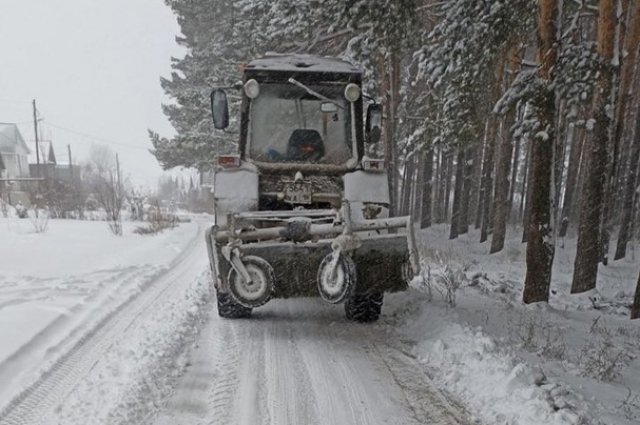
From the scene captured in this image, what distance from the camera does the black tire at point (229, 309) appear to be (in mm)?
5336

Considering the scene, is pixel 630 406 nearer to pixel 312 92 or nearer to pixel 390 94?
pixel 312 92

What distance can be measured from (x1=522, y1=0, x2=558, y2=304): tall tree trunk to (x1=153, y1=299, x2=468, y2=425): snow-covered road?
3.13 m

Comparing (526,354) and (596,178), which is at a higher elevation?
(596,178)

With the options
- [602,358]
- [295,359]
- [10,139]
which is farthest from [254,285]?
[10,139]

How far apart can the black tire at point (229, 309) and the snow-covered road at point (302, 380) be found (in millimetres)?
94

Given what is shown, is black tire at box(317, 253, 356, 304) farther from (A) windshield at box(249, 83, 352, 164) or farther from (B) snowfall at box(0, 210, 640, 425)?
(A) windshield at box(249, 83, 352, 164)

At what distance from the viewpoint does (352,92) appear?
548 cm

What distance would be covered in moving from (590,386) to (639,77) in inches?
639

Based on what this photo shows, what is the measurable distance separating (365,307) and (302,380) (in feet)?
5.58

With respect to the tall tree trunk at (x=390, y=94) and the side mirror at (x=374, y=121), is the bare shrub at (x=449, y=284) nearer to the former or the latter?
the side mirror at (x=374, y=121)

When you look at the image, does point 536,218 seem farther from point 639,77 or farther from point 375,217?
point 639,77

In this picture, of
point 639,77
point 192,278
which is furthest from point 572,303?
point 639,77

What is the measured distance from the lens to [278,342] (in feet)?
15.4

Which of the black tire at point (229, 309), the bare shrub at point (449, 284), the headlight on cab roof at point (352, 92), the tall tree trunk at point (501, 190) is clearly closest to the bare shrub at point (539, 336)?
the bare shrub at point (449, 284)
